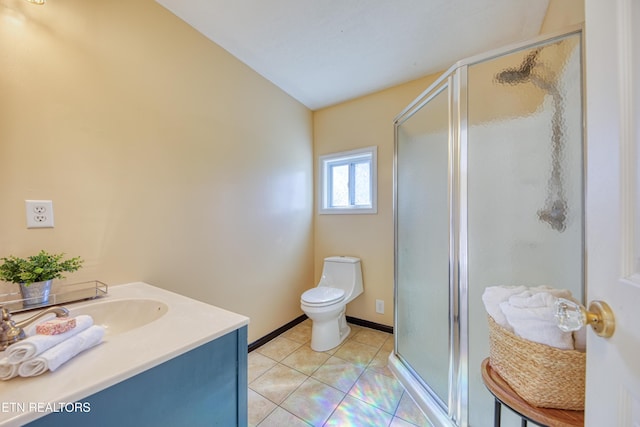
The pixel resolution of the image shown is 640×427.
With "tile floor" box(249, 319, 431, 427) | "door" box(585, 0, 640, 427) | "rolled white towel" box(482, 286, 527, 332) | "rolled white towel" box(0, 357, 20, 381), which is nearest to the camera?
"door" box(585, 0, 640, 427)

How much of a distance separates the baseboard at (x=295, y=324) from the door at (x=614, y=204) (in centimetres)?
183

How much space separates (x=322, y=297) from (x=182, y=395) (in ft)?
4.38

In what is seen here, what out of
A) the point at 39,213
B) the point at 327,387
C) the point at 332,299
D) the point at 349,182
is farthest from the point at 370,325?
the point at 39,213

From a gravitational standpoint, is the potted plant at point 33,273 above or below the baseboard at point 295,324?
above

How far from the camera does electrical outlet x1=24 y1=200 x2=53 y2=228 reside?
0.93m

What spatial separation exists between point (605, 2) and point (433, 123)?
1.04 m

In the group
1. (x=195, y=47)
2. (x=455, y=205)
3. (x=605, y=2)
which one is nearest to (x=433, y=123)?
(x=455, y=205)

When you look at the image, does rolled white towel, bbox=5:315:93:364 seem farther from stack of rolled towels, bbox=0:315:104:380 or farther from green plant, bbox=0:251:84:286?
green plant, bbox=0:251:84:286

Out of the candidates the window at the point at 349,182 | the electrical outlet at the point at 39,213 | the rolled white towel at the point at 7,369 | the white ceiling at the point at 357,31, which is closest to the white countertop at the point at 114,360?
the rolled white towel at the point at 7,369

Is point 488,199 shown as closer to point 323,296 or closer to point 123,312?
point 323,296

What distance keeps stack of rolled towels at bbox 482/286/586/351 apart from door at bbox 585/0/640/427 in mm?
141

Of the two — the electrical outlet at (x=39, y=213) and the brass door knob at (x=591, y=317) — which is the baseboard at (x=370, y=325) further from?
the electrical outlet at (x=39, y=213)

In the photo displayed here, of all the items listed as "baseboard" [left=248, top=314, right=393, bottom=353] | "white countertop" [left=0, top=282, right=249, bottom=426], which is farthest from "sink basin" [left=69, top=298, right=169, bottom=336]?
"baseboard" [left=248, top=314, right=393, bottom=353]

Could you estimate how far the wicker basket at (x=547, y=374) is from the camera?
23.0 inches
